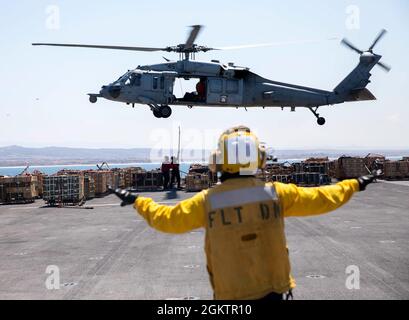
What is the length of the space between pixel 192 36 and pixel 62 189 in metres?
9.59

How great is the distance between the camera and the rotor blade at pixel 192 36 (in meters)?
19.2

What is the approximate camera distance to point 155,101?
77.9ft

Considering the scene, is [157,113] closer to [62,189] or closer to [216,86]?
[216,86]

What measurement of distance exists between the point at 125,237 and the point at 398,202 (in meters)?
12.9

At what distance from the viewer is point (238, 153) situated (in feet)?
11.1

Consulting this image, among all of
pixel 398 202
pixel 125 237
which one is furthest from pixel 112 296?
pixel 398 202

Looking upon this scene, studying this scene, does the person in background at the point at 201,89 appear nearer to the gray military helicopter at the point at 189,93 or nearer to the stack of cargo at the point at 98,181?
the gray military helicopter at the point at 189,93

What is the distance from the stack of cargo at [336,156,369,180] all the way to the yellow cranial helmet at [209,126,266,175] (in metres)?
31.2

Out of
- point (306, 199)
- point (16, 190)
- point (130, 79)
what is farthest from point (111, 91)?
point (306, 199)

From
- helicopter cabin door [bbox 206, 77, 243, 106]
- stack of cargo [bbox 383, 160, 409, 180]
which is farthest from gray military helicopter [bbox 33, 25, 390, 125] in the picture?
stack of cargo [bbox 383, 160, 409, 180]

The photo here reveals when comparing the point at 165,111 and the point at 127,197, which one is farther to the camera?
the point at 165,111

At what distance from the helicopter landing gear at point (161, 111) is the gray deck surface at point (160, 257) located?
812 cm
